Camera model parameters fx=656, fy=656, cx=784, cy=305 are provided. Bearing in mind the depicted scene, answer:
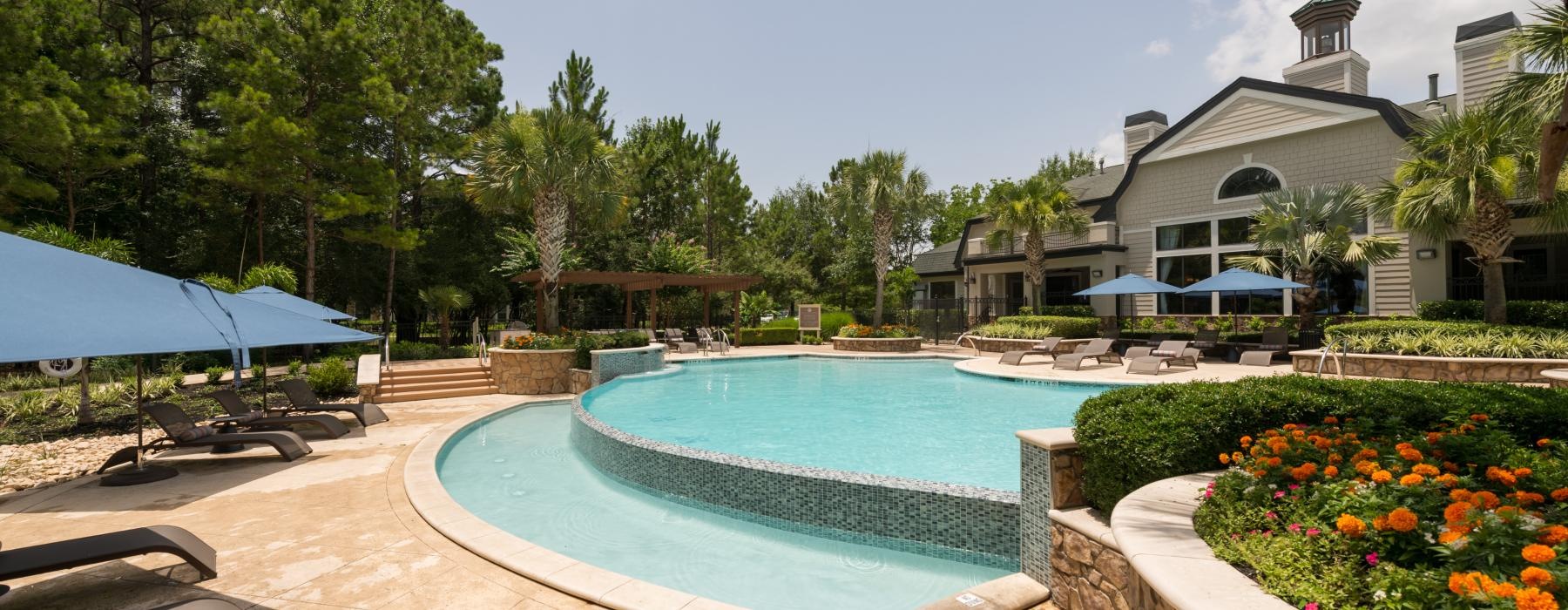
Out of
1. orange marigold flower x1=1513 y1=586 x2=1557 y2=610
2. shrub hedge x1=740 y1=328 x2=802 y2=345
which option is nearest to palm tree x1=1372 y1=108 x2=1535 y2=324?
orange marigold flower x1=1513 y1=586 x2=1557 y2=610

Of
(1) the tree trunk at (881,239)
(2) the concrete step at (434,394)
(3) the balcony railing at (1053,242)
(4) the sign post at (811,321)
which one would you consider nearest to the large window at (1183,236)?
(3) the balcony railing at (1053,242)

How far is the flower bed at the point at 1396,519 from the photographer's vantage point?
2180 mm

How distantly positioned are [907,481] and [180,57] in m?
25.6

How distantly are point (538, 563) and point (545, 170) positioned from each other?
13.9 metres

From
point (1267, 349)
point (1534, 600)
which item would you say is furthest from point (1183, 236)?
point (1534, 600)

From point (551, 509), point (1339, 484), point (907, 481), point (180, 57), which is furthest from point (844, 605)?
point (180, 57)

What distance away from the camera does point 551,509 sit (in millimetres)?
6488

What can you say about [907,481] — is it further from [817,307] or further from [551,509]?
[817,307]

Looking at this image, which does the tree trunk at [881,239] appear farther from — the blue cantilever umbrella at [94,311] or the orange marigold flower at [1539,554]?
the orange marigold flower at [1539,554]

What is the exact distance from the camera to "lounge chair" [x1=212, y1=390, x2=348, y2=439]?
28.8 ft

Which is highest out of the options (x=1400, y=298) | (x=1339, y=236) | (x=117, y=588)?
(x=1339, y=236)

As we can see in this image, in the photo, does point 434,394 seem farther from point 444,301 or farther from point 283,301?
point 444,301

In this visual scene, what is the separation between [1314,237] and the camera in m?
16.3

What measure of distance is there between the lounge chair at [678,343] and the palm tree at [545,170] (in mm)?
4647
